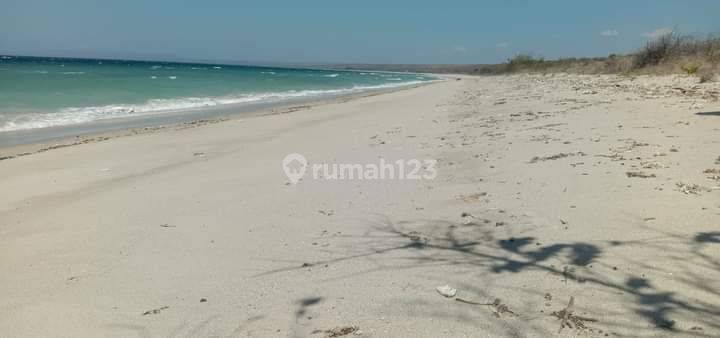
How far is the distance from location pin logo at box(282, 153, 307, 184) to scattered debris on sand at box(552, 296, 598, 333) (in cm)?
355

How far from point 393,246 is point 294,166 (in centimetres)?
330

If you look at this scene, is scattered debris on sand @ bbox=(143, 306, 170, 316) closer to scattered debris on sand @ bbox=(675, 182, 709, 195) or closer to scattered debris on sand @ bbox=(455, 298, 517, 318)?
scattered debris on sand @ bbox=(455, 298, 517, 318)

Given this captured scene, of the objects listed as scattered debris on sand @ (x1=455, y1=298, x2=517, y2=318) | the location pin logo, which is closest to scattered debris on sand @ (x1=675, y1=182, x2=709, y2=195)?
scattered debris on sand @ (x1=455, y1=298, x2=517, y2=318)

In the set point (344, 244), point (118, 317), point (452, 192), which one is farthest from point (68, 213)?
point (452, 192)

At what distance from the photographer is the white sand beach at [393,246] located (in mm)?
2217

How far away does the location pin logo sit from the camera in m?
5.55

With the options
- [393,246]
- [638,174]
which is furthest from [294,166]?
[638,174]

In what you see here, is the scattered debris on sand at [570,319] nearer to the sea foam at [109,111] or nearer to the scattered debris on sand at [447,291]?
the scattered debris on sand at [447,291]

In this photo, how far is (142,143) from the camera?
9078 mm

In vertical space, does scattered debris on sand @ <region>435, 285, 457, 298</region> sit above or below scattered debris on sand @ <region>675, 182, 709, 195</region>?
below

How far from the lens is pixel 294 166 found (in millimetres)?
6234

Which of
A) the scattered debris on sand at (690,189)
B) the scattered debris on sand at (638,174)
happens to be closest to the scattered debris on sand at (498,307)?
the scattered debris on sand at (690,189)

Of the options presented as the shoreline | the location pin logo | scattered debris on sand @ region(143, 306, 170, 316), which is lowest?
the shoreline

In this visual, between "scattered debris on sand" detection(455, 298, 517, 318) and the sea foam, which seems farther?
the sea foam
